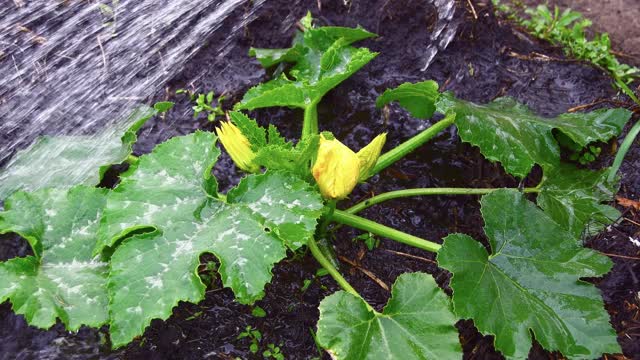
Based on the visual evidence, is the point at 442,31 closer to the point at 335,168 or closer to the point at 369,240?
the point at 369,240

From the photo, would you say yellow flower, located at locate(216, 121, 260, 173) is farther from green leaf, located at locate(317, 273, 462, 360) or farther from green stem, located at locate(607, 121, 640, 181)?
green stem, located at locate(607, 121, 640, 181)

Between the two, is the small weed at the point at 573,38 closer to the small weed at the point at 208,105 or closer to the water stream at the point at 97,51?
the water stream at the point at 97,51

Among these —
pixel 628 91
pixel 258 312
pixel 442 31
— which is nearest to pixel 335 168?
pixel 258 312

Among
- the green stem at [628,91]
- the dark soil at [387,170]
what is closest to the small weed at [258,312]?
the dark soil at [387,170]

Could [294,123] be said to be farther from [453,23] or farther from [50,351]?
[50,351]

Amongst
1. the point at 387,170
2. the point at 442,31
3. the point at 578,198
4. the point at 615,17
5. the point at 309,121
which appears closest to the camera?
the point at 578,198

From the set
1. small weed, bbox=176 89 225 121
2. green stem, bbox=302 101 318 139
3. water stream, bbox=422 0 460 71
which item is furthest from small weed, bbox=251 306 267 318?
water stream, bbox=422 0 460 71

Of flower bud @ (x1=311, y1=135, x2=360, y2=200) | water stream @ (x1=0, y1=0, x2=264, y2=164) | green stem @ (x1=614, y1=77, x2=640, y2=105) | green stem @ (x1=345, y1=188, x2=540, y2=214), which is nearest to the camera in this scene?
flower bud @ (x1=311, y1=135, x2=360, y2=200)
